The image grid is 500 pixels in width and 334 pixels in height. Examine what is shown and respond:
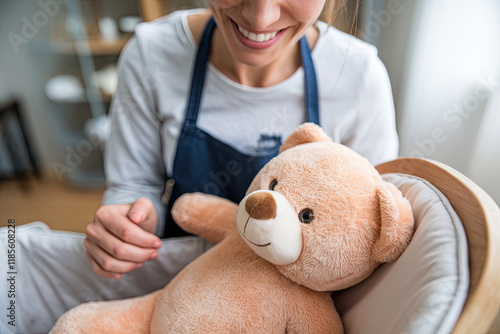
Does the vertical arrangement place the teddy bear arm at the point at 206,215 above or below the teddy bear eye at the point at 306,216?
below

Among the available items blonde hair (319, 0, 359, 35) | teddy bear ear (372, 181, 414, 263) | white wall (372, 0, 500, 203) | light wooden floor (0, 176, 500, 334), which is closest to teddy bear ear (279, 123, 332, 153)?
teddy bear ear (372, 181, 414, 263)

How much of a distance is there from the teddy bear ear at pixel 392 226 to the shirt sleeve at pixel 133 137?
1.75 ft

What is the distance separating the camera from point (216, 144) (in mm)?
762

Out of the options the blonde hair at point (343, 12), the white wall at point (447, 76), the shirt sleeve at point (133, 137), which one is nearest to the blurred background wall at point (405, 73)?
the white wall at point (447, 76)

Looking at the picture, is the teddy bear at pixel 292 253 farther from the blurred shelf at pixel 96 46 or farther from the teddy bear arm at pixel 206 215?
the blurred shelf at pixel 96 46

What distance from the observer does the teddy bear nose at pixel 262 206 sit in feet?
1.36

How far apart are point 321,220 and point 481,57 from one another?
0.79 m

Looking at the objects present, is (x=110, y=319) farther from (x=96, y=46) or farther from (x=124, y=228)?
(x=96, y=46)

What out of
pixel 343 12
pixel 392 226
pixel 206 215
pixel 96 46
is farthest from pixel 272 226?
pixel 96 46

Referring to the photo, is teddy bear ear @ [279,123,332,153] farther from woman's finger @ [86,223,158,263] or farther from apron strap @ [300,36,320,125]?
woman's finger @ [86,223,158,263]

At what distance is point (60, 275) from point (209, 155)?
380 millimetres

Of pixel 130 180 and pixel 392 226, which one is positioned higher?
pixel 392 226

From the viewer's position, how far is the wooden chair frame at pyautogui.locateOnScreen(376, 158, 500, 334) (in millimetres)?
329

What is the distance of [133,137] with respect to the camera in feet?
2.66
